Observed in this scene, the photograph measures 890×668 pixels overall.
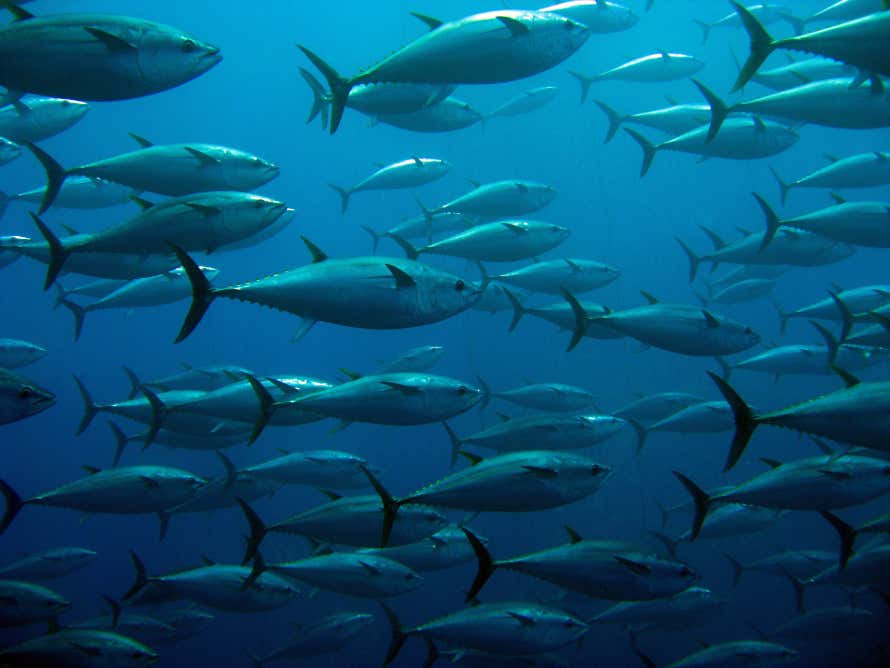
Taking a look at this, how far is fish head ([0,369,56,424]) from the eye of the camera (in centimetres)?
289

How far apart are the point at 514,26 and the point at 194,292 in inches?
63.4

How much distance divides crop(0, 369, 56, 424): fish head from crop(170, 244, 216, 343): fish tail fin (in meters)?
1.22

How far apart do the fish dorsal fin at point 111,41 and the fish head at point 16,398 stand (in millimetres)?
1710

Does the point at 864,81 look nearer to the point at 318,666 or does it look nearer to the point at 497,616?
the point at 497,616

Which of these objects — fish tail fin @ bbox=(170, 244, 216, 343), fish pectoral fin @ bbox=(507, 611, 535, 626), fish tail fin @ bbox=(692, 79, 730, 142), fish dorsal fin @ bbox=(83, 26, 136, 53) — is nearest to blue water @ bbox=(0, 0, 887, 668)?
fish pectoral fin @ bbox=(507, 611, 535, 626)

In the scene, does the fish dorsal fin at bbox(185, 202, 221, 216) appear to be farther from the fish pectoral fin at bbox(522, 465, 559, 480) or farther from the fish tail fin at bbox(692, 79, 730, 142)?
the fish tail fin at bbox(692, 79, 730, 142)

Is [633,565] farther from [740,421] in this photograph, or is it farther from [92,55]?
[92,55]

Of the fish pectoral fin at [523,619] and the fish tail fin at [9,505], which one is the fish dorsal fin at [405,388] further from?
the fish tail fin at [9,505]

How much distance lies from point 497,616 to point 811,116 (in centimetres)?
319

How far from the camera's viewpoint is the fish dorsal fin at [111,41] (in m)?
1.99

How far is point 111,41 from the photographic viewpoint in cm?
203

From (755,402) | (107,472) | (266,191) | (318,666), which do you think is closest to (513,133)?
(266,191)

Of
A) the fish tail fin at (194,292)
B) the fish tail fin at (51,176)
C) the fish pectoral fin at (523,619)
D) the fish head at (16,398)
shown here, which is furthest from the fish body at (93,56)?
the fish pectoral fin at (523,619)

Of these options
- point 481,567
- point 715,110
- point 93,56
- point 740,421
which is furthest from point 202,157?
point 715,110
